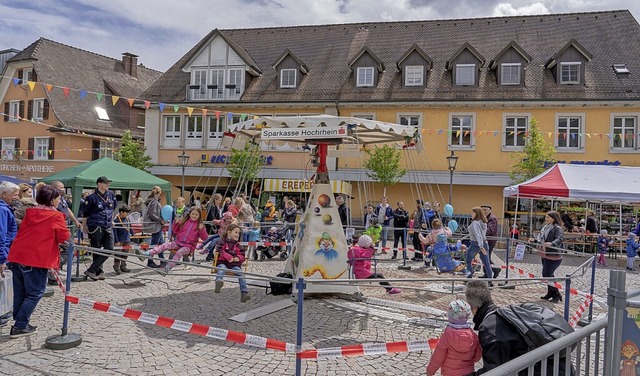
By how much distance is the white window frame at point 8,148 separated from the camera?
35.7 m

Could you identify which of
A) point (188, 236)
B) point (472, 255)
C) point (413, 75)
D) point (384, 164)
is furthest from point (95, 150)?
point (472, 255)

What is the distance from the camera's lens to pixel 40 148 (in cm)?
3484

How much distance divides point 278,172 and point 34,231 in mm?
22202

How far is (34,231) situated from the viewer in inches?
229

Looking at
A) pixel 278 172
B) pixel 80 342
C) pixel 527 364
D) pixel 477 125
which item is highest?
pixel 477 125

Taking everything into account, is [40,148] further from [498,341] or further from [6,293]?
[498,341]

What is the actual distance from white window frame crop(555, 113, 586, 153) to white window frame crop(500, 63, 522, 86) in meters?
2.84

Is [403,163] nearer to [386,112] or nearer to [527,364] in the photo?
[386,112]

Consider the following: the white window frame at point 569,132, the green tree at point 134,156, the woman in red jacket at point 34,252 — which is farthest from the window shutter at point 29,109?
the woman in red jacket at point 34,252

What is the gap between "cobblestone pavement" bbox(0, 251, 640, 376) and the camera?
5219 millimetres

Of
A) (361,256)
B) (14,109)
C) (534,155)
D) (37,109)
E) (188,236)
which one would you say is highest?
(14,109)

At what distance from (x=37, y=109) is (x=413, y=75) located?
86.2ft

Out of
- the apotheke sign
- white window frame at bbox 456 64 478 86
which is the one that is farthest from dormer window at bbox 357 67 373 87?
the apotheke sign

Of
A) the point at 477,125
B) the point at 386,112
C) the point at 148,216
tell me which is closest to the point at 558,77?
the point at 477,125
